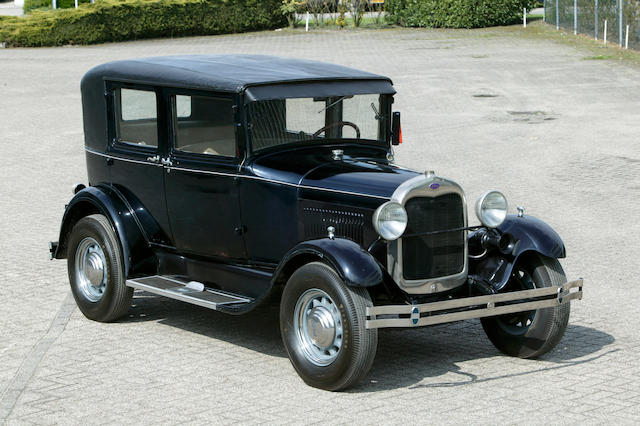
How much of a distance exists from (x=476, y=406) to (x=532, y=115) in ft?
44.6

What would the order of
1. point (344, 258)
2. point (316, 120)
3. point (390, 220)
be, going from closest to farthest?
1. point (344, 258)
2. point (390, 220)
3. point (316, 120)

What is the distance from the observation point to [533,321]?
633cm

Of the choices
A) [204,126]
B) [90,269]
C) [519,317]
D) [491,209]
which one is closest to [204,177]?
[204,126]

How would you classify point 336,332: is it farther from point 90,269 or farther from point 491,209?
point 90,269

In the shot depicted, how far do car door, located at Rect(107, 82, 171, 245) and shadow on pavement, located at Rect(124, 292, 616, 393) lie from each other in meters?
0.74

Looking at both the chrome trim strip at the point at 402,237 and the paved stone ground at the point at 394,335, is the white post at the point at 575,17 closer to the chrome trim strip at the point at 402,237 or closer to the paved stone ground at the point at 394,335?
the paved stone ground at the point at 394,335

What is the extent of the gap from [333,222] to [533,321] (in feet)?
4.90

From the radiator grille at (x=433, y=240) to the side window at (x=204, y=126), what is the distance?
143cm

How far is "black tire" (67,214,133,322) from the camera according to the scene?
7.09m

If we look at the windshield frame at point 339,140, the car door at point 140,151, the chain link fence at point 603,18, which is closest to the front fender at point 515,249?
the windshield frame at point 339,140

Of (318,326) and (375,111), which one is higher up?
(375,111)

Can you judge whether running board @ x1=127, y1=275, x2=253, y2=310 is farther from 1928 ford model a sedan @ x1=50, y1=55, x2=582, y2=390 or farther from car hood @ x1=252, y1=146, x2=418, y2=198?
car hood @ x1=252, y1=146, x2=418, y2=198

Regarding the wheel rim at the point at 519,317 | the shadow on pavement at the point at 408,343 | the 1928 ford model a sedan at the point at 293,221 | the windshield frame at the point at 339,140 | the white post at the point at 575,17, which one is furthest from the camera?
the white post at the point at 575,17

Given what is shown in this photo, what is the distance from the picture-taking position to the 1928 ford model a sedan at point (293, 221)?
5.79m
